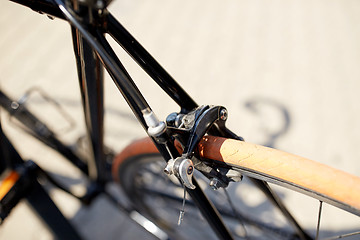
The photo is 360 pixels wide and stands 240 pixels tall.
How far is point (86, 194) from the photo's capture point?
1215 millimetres

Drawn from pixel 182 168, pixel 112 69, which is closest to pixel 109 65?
pixel 112 69

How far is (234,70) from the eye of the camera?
2047 mm

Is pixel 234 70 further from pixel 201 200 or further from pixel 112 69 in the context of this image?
pixel 112 69

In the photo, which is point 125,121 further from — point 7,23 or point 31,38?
point 7,23

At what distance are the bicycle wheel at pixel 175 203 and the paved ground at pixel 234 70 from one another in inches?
6.1

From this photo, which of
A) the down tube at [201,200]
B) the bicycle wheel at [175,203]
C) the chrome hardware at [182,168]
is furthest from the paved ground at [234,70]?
the chrome hardware at [182,168]

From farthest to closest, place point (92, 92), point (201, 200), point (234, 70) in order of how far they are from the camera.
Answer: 1. point (234, 70)
2. point (92, 92)
3. point (201, 200)

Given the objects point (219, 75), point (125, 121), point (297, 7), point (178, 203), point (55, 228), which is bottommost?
point (55, 228)

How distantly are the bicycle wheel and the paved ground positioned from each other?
156 mm

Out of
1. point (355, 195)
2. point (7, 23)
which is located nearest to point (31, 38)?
point (7, 23)

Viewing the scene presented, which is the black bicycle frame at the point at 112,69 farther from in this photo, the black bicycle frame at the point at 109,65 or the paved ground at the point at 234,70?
the paved ground at the point at 234,70

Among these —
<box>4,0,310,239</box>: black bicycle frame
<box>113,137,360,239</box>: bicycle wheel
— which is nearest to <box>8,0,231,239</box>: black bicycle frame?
<box>4,0,310,239</box>: black bicycle frame

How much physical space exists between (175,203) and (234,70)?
1.17 m

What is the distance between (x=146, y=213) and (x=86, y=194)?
11.2 inches
